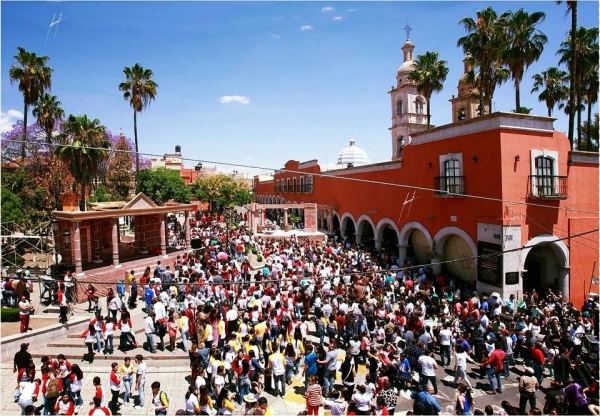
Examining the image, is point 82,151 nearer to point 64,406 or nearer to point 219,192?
point 64,406

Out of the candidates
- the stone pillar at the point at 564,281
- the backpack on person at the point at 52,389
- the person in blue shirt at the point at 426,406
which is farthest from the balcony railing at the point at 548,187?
the backpack on person at the point at 52,389

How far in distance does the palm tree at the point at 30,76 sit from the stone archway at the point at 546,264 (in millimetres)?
33509

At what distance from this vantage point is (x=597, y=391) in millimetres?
8461

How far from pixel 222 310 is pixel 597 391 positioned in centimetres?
1038

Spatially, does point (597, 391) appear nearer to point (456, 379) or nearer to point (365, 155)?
point (456, 379)

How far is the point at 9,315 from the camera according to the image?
14.2m

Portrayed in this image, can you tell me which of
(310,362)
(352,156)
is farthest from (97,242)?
(352,156)

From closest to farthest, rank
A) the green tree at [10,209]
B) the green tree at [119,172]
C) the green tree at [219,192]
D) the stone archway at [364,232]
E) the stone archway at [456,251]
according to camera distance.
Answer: the stone archway at [456,251] → the green tree at [10,209] → the stone archway at [364,232] → the green tree at [119,172] → the green tree at [219,192]

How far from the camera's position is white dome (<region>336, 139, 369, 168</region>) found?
5331 centimetres

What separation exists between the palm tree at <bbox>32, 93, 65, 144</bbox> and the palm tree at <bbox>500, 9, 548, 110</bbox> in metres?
33.7

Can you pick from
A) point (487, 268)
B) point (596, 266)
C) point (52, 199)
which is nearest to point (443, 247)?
point (487, 268)

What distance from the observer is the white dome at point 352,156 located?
53312 mm

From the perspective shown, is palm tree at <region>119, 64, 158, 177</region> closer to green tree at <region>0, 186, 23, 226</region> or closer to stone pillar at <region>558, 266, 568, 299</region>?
green tree at <region>0, 186, 23, 226</region>

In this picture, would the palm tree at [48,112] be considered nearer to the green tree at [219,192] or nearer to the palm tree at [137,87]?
the palm tree at [137,87]
